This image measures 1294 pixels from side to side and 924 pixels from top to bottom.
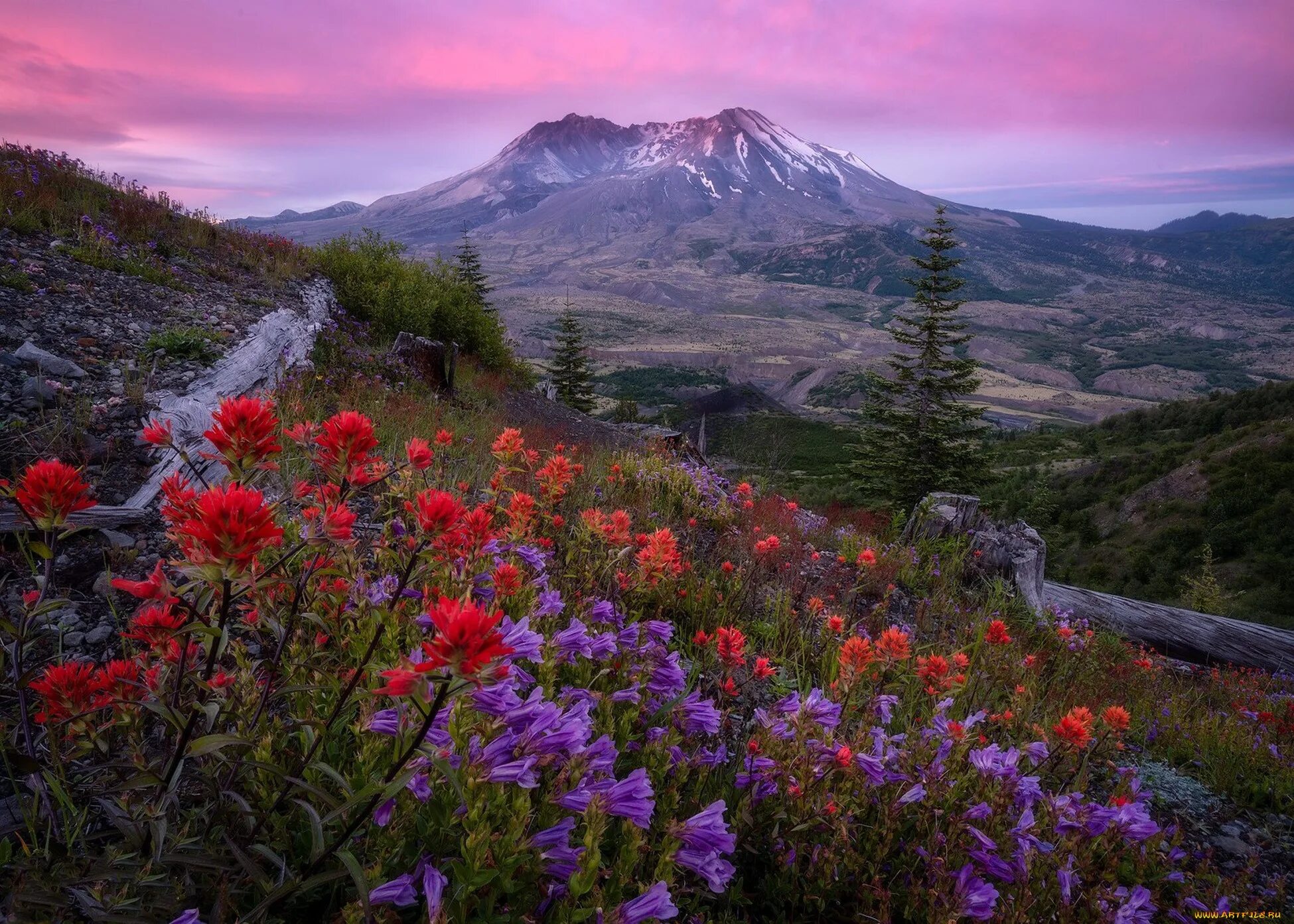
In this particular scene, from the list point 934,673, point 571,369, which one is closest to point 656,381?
point 571,369

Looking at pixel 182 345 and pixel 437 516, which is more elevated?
pixel 182 345

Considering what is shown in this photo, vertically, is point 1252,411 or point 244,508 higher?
Answer: point 244,508

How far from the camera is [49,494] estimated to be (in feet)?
4.09

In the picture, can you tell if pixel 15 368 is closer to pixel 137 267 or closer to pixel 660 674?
pixel 137 267

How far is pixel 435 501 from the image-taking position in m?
1.29

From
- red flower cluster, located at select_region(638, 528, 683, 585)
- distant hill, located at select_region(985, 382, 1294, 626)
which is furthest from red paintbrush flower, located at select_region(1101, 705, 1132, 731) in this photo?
distant hill, located at select_region(985, 382, 1294, 626)

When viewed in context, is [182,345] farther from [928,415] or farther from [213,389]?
[928,415]

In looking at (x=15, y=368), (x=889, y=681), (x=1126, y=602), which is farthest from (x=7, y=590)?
(x=1126, y=602)

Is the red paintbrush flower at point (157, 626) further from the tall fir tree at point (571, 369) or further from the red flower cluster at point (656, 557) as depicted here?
the tall fir tree at point (571, 369)

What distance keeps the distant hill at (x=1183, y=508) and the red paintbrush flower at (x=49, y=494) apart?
1865cm

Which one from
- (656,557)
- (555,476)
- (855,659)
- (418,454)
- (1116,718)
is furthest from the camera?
(555,476)

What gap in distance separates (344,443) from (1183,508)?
29.2 m

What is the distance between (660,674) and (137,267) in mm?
9223

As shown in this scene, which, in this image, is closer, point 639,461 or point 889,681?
point 889,681
